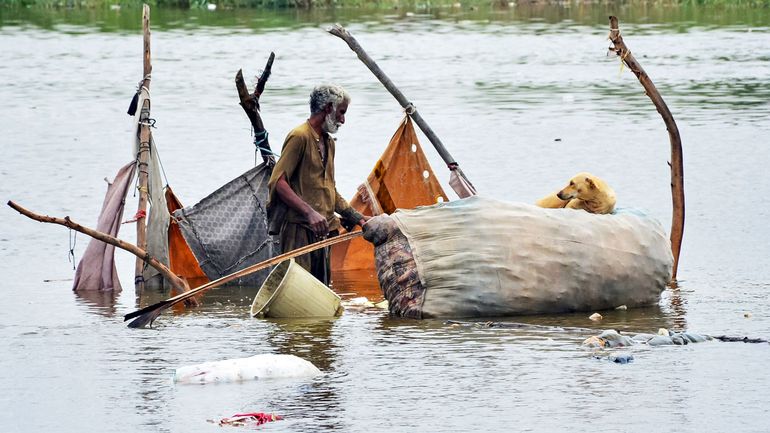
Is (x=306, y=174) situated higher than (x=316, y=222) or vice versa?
(x=306, y=174)

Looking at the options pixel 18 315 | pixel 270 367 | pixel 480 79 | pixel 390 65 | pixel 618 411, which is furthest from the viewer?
pixel 390 65

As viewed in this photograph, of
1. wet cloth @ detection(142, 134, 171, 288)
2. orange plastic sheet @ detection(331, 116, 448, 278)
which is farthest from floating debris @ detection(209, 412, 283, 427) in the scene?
orange plastic sheet @ detection(331, 116, 448, 278)

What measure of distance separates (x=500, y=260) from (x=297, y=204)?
1237mm

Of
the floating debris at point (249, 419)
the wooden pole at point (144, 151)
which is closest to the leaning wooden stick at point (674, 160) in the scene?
the wooden pole at point (144, 151)

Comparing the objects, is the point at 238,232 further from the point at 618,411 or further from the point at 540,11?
the point at 540,11

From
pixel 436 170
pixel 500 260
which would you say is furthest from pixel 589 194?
pixel 436 170

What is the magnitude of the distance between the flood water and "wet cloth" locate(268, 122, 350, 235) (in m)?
0.68

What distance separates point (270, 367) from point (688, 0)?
38319mm

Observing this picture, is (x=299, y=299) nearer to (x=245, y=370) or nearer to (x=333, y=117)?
(x=333, y=117)

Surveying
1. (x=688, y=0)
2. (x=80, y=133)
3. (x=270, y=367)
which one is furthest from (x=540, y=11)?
(x=270, y=367)

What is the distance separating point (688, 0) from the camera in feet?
147

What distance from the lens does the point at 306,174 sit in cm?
975

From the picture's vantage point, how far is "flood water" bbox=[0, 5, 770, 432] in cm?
764

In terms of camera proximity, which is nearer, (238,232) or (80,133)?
(238,232)
